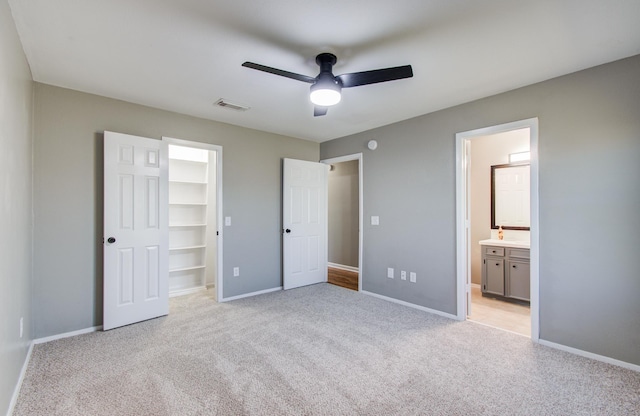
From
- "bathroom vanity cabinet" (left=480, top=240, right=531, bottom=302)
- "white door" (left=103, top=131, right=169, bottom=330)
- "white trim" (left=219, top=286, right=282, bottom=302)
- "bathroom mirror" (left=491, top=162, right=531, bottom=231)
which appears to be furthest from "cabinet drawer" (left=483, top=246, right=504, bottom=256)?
"white door" (left=103, top=131, right=169, bottom=330)

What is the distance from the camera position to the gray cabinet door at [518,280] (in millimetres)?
3764

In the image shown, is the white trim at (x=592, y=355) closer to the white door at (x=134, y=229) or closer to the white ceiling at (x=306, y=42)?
the white ceiling at (x=306, y=42)

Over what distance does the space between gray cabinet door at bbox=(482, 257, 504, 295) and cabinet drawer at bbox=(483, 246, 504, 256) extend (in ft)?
0.23

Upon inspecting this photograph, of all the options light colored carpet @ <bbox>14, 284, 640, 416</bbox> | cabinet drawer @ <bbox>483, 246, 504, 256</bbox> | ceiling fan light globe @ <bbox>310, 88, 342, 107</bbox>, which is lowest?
light colored carpet @ <bbox>14, 284, 640, 416</bbox>

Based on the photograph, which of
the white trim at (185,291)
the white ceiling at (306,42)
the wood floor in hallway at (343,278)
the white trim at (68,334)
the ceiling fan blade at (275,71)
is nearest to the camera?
the white ceiling at (306,42)

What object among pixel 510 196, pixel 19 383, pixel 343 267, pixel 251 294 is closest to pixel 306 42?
pixel 19 383

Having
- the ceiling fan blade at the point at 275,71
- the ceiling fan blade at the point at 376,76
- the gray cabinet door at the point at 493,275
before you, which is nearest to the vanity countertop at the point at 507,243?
the gray cabinet door at the point at 493,275

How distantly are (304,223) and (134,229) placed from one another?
92.3 inches

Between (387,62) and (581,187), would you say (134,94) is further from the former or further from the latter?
(581,187)

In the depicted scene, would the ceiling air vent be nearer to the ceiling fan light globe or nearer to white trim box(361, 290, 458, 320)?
the ceiling fan light globe

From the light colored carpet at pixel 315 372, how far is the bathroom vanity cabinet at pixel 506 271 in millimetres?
1148

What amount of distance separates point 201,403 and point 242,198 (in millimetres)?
2693

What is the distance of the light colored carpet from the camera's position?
1854mm

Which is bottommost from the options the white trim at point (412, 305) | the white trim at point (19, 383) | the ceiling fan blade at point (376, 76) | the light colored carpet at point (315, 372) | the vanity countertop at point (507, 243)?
the light colored carpet at point (315, 372)
